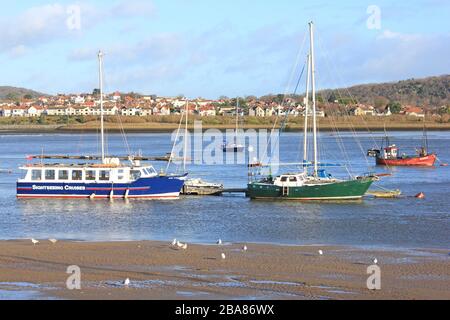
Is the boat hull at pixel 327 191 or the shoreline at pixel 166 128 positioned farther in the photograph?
the shoreline at pixel 166 128

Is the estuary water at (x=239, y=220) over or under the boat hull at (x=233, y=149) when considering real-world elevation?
under

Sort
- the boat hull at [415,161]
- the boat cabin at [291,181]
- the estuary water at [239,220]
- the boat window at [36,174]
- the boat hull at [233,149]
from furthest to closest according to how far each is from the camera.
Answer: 1. the boat hull at [233,149]
2. the boat hull at [415,161]
3. the boat window at [36,174]
4. the boat cabin at [291,181]
5. the estuary water at [239,220]

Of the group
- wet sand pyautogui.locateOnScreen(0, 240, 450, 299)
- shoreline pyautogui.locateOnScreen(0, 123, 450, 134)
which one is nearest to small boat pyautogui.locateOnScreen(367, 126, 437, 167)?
wet sand pyautogui.locateOnScreen(0, 240, 450, 299)

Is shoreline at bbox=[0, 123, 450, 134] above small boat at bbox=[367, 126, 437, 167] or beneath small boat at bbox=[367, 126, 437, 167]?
above

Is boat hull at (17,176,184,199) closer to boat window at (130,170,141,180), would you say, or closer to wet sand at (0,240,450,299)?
boat window at (130,170,141,180)

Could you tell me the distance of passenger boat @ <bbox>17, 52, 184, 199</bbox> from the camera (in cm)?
4303

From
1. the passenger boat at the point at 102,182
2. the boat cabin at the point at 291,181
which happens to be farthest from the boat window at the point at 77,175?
the boat cabin at the point at 291,181

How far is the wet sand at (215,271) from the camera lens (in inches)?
817

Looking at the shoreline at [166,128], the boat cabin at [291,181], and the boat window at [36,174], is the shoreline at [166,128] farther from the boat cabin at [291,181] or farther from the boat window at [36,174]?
the boat cabin at [291,181]

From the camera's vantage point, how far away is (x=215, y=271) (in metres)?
23.6

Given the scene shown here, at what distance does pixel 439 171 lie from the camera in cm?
6519

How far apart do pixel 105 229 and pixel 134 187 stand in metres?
9.65

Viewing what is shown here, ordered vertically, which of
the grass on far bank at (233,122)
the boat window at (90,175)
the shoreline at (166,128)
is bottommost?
the boat window at (90,175)

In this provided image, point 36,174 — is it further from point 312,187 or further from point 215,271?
point 215,271
